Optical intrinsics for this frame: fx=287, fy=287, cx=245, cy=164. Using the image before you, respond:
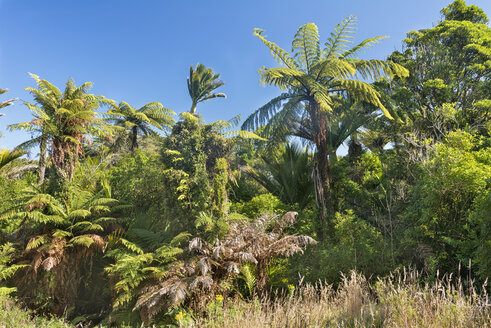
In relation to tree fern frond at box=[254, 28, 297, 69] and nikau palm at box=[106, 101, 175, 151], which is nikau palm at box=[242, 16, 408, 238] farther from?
nikau palm at box=[106, 101, 175, 151]

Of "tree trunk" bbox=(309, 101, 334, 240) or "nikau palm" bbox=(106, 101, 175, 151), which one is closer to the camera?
"tree trunk" bbox=(309, 101, 334, 240)

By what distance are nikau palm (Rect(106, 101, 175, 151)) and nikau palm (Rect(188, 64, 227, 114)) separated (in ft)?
7.99

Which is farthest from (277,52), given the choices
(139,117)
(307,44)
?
(139,117)

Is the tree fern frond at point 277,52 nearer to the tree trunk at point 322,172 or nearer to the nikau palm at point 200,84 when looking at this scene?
the tree trunk at point 322,172

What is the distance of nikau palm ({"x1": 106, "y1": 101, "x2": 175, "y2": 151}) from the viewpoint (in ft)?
62.5

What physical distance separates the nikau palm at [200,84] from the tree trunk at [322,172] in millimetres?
14285

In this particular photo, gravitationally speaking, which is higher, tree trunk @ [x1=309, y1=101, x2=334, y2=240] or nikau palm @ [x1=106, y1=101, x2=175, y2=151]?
nikau palm @ [x1=106, y1=101, x2=175, y2=151]

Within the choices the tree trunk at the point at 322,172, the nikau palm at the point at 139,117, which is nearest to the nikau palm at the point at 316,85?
the tree trunk at the point at 322,172

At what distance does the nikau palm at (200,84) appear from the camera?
22.2 metres

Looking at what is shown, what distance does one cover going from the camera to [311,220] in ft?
30.8

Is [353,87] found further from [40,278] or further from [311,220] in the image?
Answer: [40,278]

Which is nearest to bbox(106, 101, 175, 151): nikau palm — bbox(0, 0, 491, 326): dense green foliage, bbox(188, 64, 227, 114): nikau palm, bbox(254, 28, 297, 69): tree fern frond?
bbox(188, 64, 227, 114): nikau palm

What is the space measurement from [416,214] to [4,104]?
1223 centimetres

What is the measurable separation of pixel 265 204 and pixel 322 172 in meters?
2.10
